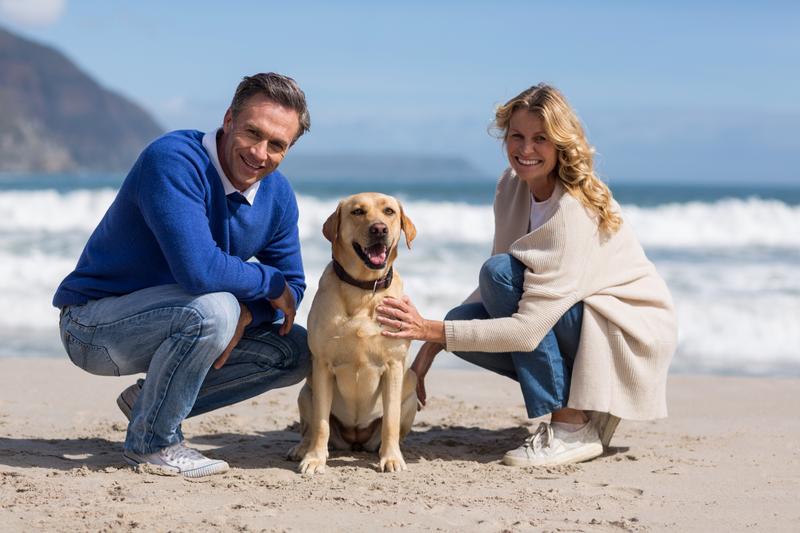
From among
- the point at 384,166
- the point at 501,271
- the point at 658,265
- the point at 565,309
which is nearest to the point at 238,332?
the point at 501,271

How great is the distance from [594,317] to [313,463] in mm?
1312

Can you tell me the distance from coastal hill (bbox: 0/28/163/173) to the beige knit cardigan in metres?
91.4

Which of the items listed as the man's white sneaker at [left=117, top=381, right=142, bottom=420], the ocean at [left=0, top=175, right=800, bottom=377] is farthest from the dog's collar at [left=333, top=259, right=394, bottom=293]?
the ocean at [left=0, top=175, right=800, bottom=377]

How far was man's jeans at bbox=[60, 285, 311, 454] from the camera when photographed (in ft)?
11.6

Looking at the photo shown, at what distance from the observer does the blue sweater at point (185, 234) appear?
340 centimetres

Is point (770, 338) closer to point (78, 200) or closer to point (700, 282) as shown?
point (700, 282)

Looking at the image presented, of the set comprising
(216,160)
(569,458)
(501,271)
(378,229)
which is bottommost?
(569,458)

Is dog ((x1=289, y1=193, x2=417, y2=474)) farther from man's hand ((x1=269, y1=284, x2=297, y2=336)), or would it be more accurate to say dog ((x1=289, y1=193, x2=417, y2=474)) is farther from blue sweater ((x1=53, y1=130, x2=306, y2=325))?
blue sweater ((x1=53, y1=130, x2=306, y2=325))

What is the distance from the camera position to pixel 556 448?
12.9 ft

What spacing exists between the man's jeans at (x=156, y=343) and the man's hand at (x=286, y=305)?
0.23 metres

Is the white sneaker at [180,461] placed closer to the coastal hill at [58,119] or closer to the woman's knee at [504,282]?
the woman's knee at [504,282]

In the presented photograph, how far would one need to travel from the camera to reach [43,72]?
4422 inches

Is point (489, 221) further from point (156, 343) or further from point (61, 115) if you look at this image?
point (61, 115)

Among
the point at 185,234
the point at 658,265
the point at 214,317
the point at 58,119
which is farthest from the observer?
the point at 58,119
